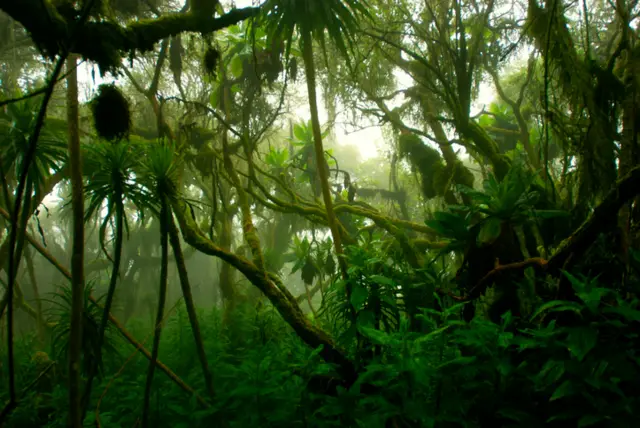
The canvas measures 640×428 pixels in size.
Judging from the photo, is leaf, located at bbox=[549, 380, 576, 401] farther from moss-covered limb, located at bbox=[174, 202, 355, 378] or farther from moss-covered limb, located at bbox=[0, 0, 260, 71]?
moss-covered limb, located at bbox=[0, 0, 260, 71]

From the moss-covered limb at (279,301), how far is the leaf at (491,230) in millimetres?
1444

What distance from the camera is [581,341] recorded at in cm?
193

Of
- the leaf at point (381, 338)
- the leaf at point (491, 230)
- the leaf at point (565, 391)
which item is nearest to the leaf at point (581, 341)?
the leaf at point (565, 391)

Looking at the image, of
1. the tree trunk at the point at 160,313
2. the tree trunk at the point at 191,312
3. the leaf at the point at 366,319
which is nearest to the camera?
the leaf at the point at 366,319

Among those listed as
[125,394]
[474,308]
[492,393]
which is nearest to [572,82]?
[474,308]

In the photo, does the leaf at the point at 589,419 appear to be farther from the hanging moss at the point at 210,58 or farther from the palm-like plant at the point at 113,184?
the hanging moss at the point at 210,58

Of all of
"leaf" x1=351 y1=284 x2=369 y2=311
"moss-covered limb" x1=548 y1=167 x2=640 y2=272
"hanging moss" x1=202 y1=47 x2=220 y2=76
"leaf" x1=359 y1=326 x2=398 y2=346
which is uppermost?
"hanging moss" x1=202 y1=47 x2=220 y2=76

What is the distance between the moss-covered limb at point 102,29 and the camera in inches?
97.2

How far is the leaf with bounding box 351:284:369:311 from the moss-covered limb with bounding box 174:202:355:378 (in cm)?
44

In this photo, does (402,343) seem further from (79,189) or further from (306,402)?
(79,189)

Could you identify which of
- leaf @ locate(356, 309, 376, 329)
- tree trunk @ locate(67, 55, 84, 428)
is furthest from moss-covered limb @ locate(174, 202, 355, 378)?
tree trunk @ locate(67, 55, 84, 428)

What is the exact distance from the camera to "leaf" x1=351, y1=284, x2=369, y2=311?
9.11 ft

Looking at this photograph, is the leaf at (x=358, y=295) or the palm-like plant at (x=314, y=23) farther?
the palm-like plant at (x=314, y=23)

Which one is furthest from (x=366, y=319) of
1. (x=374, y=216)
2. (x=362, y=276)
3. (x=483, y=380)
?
(x=374, y=216)
